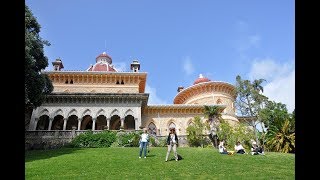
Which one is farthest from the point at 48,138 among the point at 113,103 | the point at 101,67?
the point at 101,67

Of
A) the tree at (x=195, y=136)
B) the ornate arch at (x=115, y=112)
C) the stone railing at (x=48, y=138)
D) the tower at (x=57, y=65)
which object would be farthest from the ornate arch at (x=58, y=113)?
the tree at (x=195, y=136)

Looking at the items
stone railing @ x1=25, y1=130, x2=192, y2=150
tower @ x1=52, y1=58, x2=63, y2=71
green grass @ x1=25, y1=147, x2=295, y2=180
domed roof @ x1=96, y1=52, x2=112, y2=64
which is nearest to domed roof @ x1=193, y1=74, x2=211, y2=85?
domed roof @ x1=96, y1=52, x2=112, y2=64

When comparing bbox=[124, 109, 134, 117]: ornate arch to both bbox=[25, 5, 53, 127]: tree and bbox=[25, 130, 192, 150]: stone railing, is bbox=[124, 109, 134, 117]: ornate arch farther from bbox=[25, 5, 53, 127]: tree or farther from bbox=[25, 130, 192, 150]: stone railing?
bbox=[25, 5, 53, 127]: tree

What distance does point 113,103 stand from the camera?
38.1 metres

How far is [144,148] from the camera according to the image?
18.2 meters

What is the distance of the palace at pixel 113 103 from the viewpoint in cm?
3741

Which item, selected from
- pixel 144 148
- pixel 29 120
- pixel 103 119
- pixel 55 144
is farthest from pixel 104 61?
pixel 144 148

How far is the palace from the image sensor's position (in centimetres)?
3741

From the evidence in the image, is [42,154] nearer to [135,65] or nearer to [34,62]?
[34,62]

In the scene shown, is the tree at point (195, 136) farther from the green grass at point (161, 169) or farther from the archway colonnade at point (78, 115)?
the green grass at point (161, 169)

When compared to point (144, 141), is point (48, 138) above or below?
below

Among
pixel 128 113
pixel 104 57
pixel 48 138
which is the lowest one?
pixel 48 138

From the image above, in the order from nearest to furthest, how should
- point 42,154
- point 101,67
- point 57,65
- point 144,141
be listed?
point 144,141 < point 42,154 < point 57,65 < point 101,67
